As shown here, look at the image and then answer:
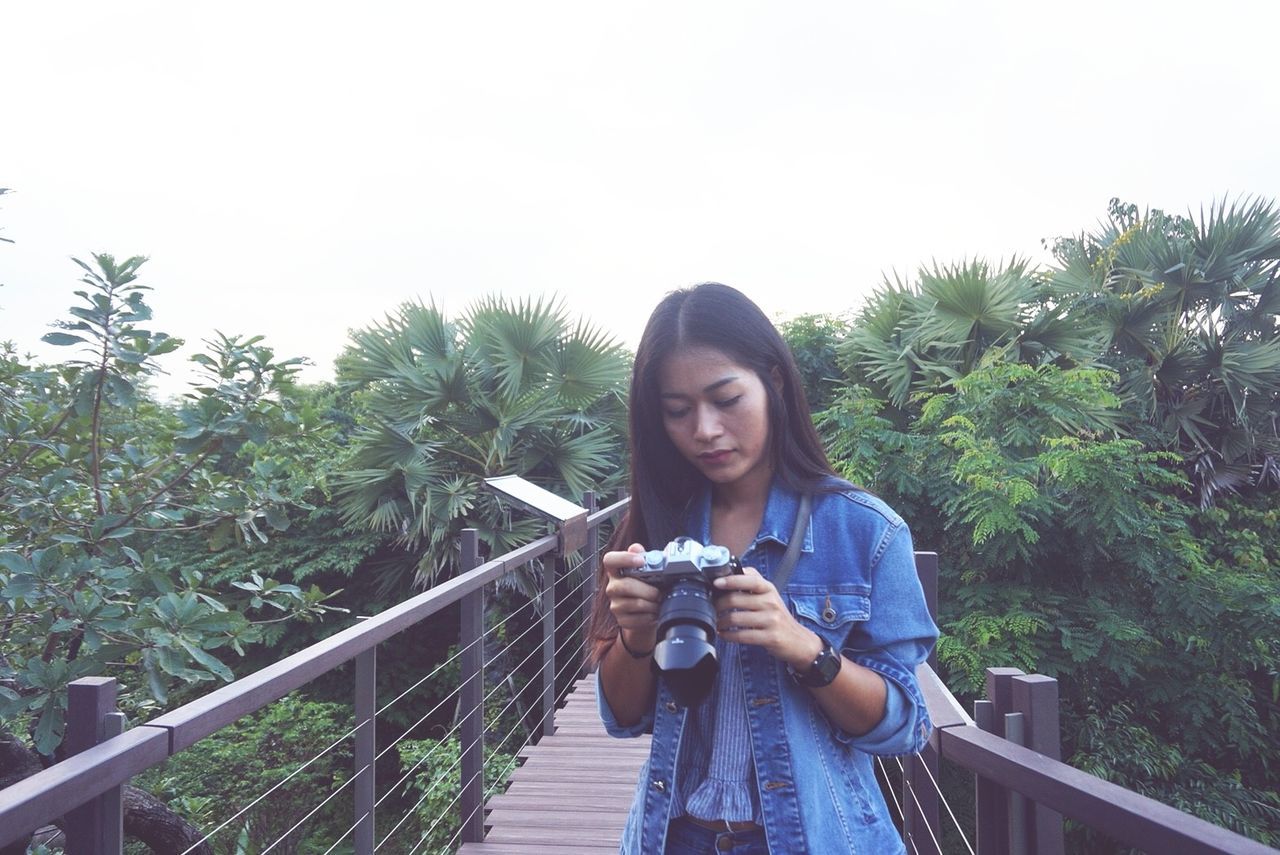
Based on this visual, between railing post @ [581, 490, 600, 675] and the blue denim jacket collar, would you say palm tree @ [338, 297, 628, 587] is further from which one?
the blue denim jacket collar

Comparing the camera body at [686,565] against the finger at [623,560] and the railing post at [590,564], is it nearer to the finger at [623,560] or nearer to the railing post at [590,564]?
the finger at [623,560]

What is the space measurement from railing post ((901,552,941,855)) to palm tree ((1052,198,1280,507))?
19.4 ft

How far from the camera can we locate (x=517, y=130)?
11.1m

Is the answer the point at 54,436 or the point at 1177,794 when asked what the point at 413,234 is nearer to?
the point at 54,436

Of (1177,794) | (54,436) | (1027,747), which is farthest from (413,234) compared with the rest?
(1027,747)

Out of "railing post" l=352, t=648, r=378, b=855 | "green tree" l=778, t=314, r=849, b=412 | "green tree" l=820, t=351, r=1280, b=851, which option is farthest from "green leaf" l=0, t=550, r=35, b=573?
"green tree" l=778, t=314, r=849, b=412

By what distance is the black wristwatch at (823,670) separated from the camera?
89cm

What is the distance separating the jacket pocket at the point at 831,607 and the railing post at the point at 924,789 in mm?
728

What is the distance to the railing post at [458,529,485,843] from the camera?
2.72 m

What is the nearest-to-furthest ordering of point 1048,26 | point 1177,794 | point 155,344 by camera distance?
point 155,344
point 1177,794
point 1048,26

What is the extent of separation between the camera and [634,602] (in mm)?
946

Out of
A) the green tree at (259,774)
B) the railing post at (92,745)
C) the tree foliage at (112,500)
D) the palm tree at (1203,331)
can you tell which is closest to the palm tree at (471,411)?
the green tree at (259,774)

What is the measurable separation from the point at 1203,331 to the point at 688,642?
7876mm

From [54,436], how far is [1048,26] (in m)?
8.49
